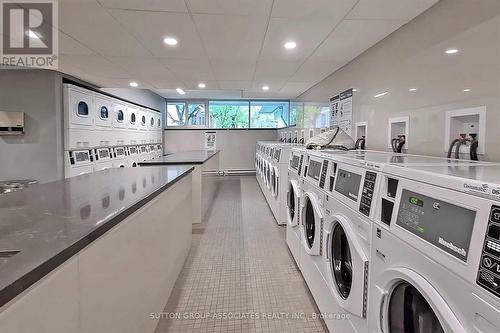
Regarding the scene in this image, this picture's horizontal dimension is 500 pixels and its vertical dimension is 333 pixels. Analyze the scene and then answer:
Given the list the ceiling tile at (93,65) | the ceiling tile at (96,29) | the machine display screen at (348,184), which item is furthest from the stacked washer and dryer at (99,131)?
the machine display screen at (348,184)

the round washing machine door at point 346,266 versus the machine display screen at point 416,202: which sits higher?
the machine display screen at point 416,202

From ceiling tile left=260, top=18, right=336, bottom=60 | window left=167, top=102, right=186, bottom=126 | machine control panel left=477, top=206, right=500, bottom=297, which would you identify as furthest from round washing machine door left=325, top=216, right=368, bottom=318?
window left=167, top=102, right=186, bottom=126

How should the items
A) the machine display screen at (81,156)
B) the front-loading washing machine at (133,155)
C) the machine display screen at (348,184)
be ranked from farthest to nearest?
1. the front-loading washing machine at (133,155)
2. the machine display screen at (81,156)
3. the machine display screen at (348,184)

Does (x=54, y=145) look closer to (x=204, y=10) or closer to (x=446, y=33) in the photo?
(x=204, y=10)

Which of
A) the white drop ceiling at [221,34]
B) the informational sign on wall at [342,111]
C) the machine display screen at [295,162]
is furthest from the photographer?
the informational sign on wall at [342,111]

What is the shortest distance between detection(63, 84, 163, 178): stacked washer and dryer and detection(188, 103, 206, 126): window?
2256 mm

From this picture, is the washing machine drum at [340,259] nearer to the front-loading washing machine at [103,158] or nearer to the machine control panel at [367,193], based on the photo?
the machine control panel at [367,193]

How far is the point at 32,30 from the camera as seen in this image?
8.92ft

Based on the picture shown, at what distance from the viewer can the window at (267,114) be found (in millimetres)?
9172

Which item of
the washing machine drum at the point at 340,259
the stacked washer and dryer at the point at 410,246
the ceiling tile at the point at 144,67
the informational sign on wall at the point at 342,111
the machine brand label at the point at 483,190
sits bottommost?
the washing machine drum at the point at 340,259

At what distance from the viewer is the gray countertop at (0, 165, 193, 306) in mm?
619

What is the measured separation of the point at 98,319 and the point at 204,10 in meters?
2.21

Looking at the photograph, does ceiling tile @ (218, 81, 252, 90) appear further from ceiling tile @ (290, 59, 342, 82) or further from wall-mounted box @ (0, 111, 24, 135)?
wall-mounted box @ (0, 111, 24, 135)

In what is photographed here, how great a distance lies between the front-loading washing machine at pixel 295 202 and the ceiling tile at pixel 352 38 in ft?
3.91
